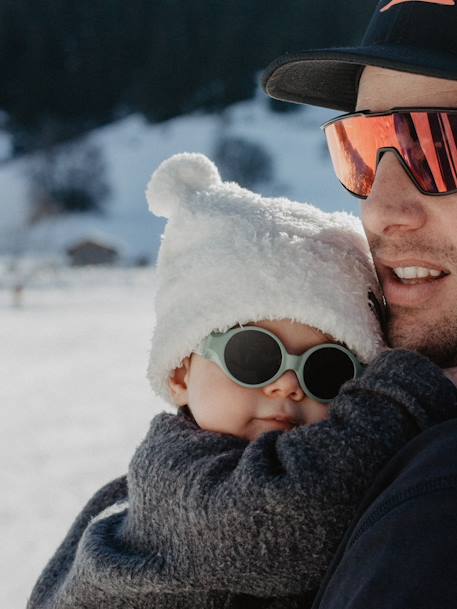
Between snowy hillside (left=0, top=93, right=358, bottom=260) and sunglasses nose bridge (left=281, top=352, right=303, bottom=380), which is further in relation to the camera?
snowy hillside (left=0, top=93, right=358, bottom=260)

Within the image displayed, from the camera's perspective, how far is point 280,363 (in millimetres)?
1265

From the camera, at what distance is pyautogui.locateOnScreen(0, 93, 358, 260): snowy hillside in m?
40.2

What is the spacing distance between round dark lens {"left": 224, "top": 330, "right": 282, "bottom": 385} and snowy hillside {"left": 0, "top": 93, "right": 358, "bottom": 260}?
34.7 metres

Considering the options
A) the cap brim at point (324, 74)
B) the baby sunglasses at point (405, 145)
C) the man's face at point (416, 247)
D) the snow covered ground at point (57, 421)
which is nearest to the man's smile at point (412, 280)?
the man's face at point (416, 247)

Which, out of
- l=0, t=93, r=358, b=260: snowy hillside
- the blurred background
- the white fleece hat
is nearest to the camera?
the white fleece hat

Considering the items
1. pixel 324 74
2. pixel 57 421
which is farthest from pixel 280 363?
pixel 57 421

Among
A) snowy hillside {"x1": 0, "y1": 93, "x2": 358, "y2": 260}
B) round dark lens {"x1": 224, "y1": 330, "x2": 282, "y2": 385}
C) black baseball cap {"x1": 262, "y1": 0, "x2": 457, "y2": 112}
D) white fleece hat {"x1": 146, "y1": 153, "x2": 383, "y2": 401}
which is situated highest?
snowy hillside {"x1": 0, "y1": 93, "x2": 358, "y2": 260}

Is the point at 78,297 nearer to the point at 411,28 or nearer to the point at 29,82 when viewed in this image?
the point at 411,28

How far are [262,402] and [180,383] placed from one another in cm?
24

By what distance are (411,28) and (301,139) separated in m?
50.3

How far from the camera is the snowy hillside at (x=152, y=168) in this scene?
132 feet

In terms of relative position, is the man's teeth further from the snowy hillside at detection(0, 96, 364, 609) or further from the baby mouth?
the snowy hillside at detection(0, 96, 364, 609)

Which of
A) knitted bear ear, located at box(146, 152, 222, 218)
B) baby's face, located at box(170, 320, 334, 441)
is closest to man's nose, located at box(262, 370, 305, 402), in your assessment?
baby's face, located at box(170, 320, 334, 441)

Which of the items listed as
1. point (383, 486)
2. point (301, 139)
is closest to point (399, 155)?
point (383, 486)
